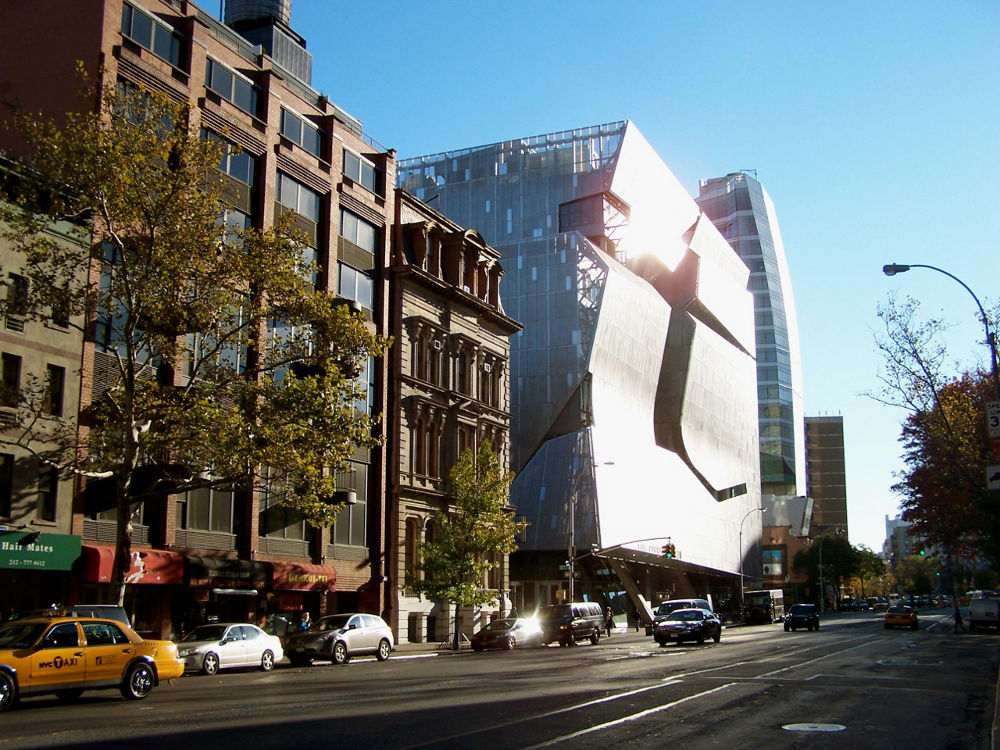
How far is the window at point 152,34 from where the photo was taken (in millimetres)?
37188

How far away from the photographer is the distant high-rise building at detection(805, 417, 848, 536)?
618ft

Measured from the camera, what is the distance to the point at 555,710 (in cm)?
1656

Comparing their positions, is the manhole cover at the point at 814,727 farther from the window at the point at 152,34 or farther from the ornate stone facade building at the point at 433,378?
the ornate stone facade building at the point at 433,378

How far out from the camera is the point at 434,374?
180ft

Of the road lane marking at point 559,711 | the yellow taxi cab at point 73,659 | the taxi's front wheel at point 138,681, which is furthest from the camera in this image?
the taxi's front wheel at point 138,681

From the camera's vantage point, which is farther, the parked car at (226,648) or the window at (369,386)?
the window at (369,386)

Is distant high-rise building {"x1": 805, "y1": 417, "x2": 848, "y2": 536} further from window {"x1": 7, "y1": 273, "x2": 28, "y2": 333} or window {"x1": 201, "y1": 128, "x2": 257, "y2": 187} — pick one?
window {"x1": 7, "y1": 273, "x2": 28, "y2": 333}

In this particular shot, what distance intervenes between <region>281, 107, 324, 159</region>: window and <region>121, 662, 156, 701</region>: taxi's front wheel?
1185 inches

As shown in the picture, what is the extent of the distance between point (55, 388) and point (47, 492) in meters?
3.40

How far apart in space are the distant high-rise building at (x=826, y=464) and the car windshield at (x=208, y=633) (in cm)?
17123

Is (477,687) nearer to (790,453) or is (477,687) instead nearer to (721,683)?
(721,683)

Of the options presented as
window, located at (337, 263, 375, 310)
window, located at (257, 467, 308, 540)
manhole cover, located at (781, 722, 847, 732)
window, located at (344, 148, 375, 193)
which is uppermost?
window, located at (344, 148, 375, 193)

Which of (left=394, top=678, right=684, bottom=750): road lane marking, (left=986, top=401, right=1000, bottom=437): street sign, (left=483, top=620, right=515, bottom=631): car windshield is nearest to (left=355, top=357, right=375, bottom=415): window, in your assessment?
(left=483, top=620, right=515, bottom=631): car windshield

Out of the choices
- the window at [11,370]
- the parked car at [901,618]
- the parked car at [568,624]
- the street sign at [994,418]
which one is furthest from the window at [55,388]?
the parked car at [901,618]
